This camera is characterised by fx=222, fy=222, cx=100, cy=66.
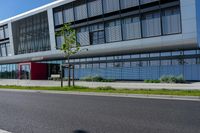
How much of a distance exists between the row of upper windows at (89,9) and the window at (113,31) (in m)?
1.63

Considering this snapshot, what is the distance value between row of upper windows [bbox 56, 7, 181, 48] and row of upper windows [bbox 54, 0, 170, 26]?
151 cm

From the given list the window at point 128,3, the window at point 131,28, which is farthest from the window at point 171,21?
the window at point 128,3

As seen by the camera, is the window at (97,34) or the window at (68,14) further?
the window at (68,14)

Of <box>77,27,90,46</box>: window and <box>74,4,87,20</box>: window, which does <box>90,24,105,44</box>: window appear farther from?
<box>74,4,87,20</box>: window

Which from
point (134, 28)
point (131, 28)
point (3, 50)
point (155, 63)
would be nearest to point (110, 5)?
point (131, 28)

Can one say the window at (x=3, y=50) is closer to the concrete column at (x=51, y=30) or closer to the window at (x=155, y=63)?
the concrete column at (x=51, y=30)

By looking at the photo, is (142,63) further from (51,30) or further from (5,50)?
(5,50)

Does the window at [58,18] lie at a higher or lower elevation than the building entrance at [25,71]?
higher

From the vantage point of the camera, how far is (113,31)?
28.7 meters

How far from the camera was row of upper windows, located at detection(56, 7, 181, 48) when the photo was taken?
2414cm

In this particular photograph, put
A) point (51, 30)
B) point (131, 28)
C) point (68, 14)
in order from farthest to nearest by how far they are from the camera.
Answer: point (51, 30)
point (68, 14)
point (131, 28)

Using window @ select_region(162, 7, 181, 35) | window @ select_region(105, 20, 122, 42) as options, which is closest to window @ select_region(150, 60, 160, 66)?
window @ select_region(162, 7, 181, 35)

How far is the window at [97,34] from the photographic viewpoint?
97.8ft

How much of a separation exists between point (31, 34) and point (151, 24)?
81.2 ft
